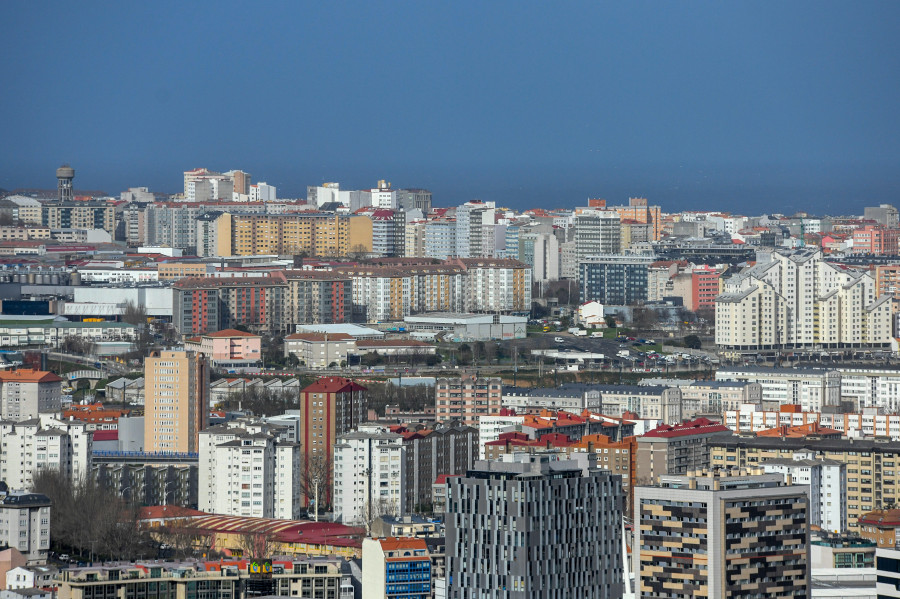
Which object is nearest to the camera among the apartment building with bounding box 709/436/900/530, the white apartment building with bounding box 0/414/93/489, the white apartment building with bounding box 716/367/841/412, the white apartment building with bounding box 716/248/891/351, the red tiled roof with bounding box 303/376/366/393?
the apartment building with bounding box 709/436/900/530

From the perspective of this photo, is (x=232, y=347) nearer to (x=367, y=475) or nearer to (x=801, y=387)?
(x=801, y=387)

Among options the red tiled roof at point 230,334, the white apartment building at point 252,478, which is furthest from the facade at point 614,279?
the white apartment building at point 252,478

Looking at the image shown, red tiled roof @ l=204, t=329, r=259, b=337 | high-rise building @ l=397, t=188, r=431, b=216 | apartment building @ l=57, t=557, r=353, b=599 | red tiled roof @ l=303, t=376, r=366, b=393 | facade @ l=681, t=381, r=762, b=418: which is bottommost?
apartment building @ l=57, t=557, r=353, b=599

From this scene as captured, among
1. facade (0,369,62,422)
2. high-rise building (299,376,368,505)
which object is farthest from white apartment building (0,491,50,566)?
facade (0,369,62,422)

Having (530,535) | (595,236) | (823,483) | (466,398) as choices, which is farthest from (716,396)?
(595,236)

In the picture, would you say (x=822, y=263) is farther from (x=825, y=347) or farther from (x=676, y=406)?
(x=676, y=406)

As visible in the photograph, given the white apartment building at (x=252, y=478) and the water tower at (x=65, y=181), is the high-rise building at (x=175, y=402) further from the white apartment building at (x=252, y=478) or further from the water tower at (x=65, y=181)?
the water tower at (x=65, y=181)

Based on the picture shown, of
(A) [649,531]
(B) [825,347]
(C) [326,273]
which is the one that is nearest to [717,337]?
(B) [825,347]

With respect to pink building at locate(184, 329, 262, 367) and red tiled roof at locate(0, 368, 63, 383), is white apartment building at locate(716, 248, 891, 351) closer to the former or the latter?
pink building at locate(184, 329, 262, 367)
